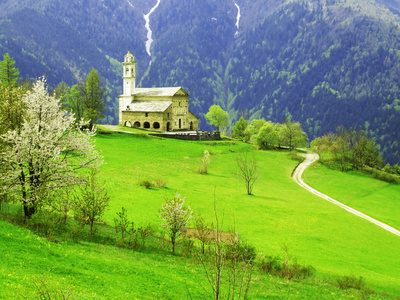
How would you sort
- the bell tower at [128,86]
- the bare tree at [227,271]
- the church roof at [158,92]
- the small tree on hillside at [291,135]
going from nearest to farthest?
the bare tree at [227,271], the church roof at [158,92], the bell tower at [128,86], the small tree on hillside at [291,135]

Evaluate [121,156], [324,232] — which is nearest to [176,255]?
[324,232]

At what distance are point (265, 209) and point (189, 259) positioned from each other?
20847 mm

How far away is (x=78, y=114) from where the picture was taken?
9325 cm

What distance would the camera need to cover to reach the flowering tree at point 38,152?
2656cm

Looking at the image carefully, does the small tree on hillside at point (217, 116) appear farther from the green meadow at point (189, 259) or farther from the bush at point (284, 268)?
the bush at point (284, 268)

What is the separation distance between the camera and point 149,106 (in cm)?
10294

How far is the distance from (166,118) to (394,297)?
80.3 metres

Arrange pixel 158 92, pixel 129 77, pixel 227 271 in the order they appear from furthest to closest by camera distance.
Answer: pixel 158 92 → pixel 129 77 → pixel 227 271

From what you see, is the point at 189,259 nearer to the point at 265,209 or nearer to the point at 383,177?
the point at 265,209

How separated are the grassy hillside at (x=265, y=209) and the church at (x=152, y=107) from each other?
21.1 metres

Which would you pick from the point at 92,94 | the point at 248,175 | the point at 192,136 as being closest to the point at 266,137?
the point at 192,136

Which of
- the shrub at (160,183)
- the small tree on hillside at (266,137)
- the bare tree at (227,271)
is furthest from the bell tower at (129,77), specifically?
the bare tree at (227,271)

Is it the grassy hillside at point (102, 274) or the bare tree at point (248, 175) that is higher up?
the bare tree at point (248, 175)

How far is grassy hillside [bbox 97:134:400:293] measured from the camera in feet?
109
